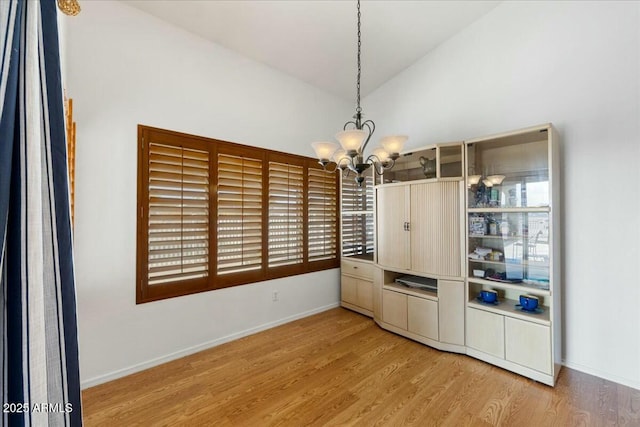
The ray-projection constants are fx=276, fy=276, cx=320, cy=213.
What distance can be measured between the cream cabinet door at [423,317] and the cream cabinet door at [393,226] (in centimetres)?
42

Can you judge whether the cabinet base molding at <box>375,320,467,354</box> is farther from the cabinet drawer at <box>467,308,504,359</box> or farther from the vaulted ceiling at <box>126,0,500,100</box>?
the vaulted ceiling at <box>126,0,500,100</box>

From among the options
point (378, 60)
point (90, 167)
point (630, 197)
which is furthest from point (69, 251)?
point (378, 60)

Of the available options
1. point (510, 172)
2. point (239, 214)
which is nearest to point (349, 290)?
point (239, 214)

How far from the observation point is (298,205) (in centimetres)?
390

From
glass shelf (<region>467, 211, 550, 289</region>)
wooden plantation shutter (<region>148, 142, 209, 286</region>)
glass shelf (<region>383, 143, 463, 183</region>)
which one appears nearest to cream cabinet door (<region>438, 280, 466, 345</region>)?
glass shelf (<region>467, 211, 550, 289</region>)

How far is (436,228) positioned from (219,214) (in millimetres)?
2442

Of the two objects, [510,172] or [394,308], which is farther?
[394,308]

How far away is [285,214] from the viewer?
3744mm

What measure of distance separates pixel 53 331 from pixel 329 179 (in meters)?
3.85

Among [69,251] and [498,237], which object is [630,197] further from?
[69,251]

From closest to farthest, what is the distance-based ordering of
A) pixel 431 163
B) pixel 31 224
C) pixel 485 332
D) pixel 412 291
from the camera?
pixel 31 224 → pixel 485 332 → pixel 431 163 → pixel 412 291

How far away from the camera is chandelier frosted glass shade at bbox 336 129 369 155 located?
6.30 ft

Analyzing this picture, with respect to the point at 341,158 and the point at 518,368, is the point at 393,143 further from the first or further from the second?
the point at 518,368

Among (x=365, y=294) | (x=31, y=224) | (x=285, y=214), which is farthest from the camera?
(x=365, y=294)
